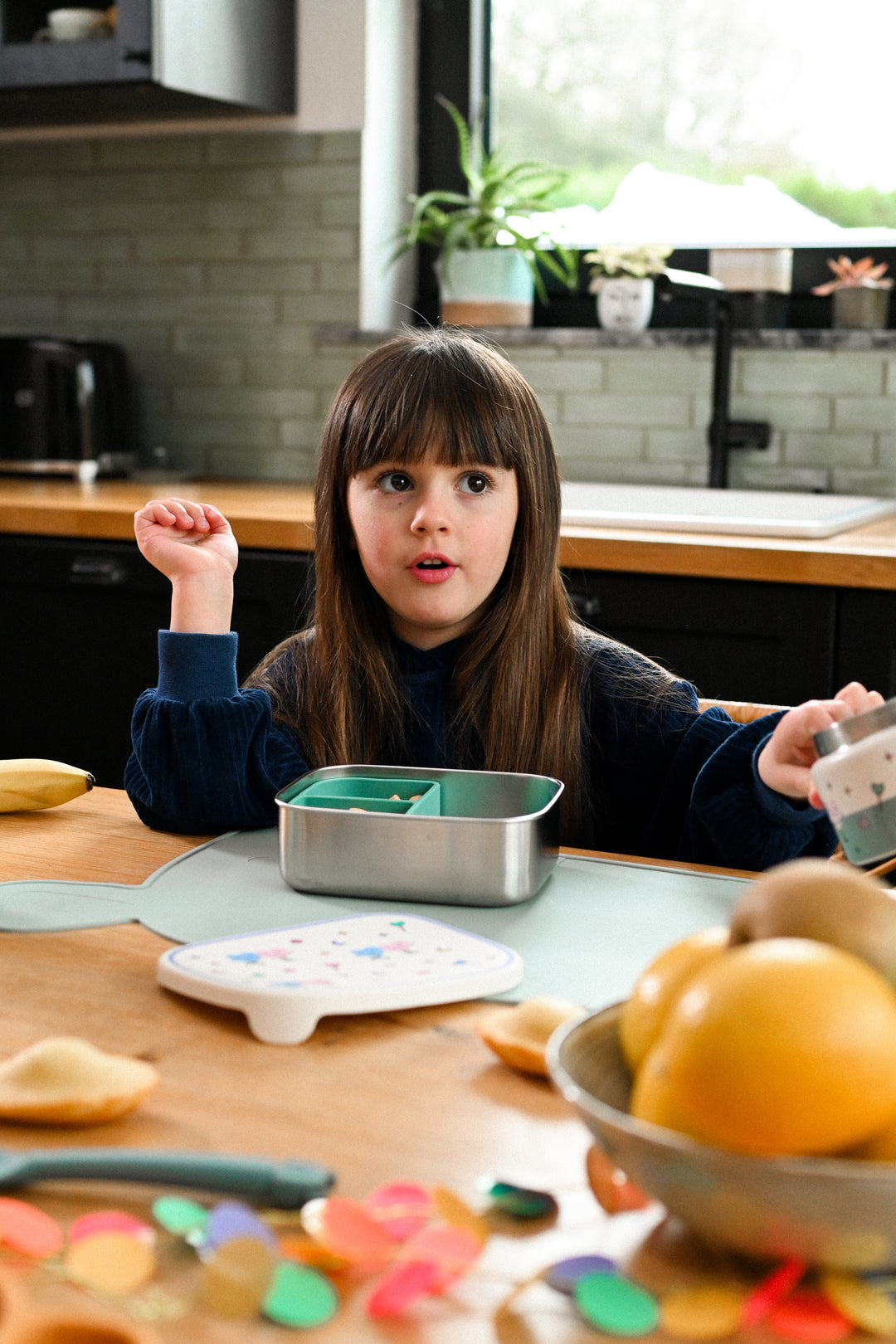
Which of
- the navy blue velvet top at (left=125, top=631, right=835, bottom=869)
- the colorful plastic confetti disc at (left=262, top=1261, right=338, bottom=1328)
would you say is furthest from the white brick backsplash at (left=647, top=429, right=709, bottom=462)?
the colorful plastic confetti disc at (left=262, top=1261, right=338, bottom=1328)

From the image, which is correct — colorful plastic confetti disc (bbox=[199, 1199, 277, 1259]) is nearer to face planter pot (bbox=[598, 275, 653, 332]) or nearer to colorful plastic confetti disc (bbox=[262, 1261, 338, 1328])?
colorful plastic confetti disc (bbox=[262, 1261, 338, 1328])

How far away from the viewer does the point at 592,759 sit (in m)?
1.35

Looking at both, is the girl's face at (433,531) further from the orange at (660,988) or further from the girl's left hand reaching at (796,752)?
the orange at (660,988)

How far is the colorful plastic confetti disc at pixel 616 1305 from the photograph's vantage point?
0.43 meters

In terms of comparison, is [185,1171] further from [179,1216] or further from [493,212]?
[493,212]

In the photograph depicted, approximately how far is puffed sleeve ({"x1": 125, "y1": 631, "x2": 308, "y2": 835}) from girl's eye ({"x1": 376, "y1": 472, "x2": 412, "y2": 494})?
8.5 inches

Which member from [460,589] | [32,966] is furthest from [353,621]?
[32,966]

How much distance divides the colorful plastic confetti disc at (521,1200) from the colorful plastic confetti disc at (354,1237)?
5cm

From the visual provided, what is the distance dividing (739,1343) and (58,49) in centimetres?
257

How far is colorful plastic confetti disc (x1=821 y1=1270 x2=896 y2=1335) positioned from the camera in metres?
0.43

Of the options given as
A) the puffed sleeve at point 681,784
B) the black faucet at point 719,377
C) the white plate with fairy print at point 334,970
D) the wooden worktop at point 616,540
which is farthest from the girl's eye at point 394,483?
the black faucet at point 719,377

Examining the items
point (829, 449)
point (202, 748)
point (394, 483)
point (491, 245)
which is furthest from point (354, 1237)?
point (491, 245)

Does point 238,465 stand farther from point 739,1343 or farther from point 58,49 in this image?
point 739,1343

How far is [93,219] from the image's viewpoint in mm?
2992
